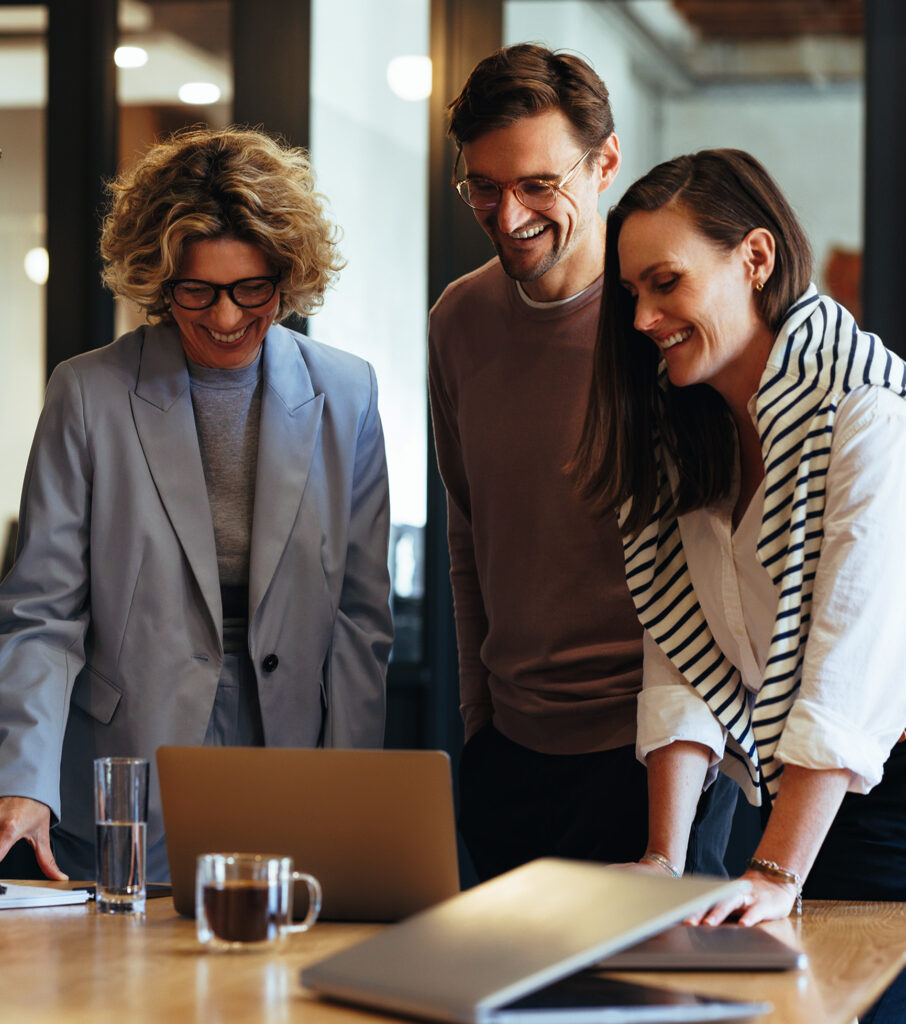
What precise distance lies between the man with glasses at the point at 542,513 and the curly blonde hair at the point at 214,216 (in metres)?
0.26

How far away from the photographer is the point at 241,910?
3.79 ft

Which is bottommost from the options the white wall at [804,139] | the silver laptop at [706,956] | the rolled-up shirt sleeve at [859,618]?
the silver laptop at [706,956]

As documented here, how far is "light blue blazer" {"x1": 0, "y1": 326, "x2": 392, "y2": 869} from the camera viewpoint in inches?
77.6

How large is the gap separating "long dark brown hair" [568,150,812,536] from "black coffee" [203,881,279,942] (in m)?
0.71

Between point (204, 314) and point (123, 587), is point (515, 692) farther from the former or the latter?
point (204, 314)

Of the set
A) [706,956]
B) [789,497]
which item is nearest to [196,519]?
[789,497]

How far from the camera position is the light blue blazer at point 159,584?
1.97 meters

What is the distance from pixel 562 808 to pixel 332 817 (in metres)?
0.73

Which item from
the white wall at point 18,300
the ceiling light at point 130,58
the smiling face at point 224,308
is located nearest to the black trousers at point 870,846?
the smiling face at point 224,308

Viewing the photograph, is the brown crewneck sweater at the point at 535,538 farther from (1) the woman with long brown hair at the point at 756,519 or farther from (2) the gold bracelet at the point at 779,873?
(2) the gold bracelet at the point at 779,873

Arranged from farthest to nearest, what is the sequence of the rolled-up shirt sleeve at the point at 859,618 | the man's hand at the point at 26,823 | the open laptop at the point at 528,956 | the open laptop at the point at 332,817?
the man's hand at the point at 26,823 → the rolled-up shirt sleeve at the point at 859,618 → the open laptop at the point at 332,817 → the open laptop at the point at 528,956

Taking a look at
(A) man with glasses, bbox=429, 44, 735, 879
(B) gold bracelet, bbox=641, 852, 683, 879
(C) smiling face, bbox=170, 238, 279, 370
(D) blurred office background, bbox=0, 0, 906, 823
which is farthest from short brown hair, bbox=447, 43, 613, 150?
(D) blurred office background, bbox=0, 0, 906, 823

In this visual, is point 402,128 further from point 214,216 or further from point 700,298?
point 700,298

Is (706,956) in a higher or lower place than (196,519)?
lower
